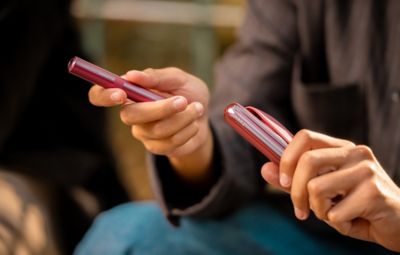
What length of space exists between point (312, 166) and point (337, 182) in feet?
0.05

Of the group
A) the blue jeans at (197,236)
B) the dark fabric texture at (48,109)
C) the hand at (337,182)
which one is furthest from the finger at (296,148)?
the dark fabric texture at (48,109)

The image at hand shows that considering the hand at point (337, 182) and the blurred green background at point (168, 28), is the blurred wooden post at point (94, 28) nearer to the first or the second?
the blurred green background at point (168, 28)

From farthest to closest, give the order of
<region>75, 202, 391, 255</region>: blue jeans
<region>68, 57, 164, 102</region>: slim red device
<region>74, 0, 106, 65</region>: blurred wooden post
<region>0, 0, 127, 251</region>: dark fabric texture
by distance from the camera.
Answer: <region>74, 0, 106, 65</region>: blurred wooden post, <region>0, 0, 127, 251</region>: dark fabric texture, <region>75, 202, 391, 255</region>: blue jeans, <region>68, 57, 164, 102</region>: slim red device

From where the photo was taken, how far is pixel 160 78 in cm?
44

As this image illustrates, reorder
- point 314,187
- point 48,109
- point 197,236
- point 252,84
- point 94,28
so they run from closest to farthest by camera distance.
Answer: point 314,187 < point 197,236 < point 252,84 < point 48,109 < point 94,28

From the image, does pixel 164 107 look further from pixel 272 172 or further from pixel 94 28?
pixel 94 28

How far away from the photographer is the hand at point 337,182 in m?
0.40

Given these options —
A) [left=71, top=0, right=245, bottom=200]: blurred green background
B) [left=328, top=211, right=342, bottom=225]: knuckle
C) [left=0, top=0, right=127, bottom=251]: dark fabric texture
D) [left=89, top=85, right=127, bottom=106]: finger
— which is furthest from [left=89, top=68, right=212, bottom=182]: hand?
[left=71, top=0, right=245, bottom=200]: blurred green background

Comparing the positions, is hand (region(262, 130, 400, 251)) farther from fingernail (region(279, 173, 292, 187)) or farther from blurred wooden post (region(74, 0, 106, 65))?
blurred wooden post (region(74, 0, 106, 65))

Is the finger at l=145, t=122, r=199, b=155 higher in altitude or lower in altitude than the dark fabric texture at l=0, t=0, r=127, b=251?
higher

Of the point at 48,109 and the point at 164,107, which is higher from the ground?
the point at 164,107

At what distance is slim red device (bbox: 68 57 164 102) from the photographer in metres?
0.39

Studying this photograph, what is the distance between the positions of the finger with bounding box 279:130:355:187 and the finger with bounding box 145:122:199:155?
0.08 meters

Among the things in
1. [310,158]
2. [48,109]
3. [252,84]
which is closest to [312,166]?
[310,158]
